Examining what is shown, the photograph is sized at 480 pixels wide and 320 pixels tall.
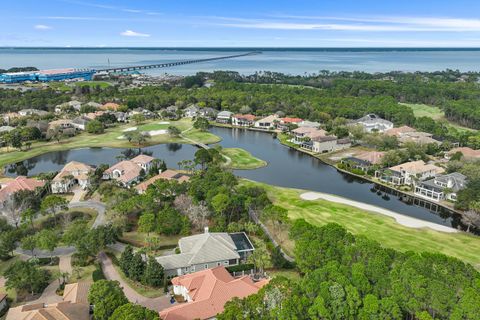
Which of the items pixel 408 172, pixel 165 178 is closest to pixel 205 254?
pixel 165 178

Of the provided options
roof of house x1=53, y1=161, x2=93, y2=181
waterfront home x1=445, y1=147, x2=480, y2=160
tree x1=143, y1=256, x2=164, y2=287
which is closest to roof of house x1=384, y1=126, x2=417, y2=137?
waterfront home x1=445, y1=147, x2=480, y2=160

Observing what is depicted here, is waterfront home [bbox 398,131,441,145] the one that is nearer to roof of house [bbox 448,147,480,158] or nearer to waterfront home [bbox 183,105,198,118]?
roof of house [bbox 448,147,480,158]

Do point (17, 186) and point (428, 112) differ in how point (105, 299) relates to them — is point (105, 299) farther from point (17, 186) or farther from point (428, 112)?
point (428, 112)

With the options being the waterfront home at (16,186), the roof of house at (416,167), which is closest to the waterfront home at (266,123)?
the roof of house at (416,167)

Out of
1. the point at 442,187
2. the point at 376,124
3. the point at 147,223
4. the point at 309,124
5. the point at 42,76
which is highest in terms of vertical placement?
the point at 42,76

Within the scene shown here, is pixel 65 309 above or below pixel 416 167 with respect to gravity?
below

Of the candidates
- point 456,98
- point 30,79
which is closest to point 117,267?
point 456,98
